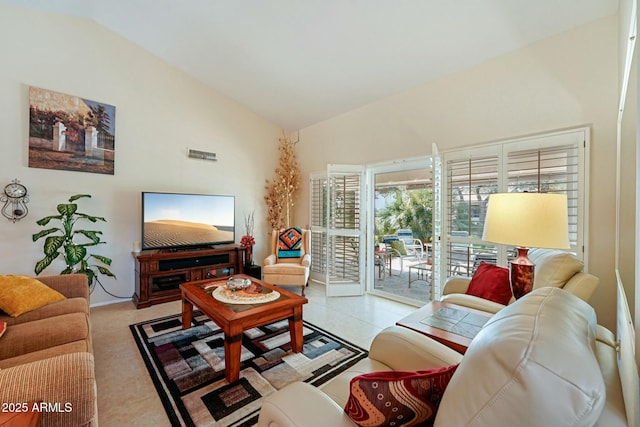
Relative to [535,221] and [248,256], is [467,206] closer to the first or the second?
[535,221]

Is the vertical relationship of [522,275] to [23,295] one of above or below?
above

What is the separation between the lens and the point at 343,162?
14.5ft

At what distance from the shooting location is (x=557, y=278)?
1623 millimetres

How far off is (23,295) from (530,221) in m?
3.42

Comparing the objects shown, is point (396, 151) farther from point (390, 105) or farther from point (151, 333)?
point (151, 333)

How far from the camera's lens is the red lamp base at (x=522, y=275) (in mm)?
1626

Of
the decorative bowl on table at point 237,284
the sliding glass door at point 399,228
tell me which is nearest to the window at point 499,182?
the sliding glass door at point 399,228

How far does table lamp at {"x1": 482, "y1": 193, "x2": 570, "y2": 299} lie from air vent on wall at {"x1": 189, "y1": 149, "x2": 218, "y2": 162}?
160 inches

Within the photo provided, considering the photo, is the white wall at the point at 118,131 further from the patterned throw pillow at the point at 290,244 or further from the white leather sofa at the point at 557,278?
the white leather sofa at the point at 557,278

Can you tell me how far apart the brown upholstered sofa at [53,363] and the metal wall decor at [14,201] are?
146cm

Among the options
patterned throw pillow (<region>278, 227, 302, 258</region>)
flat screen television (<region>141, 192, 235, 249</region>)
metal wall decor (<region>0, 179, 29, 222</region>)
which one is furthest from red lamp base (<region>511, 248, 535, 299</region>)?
metal wall decor (<region>0, 179, 29, 222</region>)

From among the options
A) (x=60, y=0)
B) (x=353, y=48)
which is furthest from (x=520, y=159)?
(x=60, y=0)

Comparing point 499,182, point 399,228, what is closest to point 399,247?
point 399,228

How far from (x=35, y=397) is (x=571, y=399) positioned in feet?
5.35
